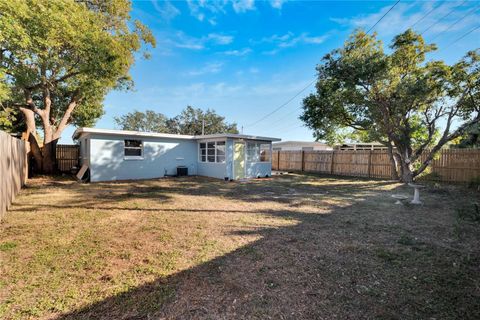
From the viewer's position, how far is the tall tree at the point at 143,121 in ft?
137

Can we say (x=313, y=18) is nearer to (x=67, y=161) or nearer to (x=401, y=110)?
(x=401, y=110)

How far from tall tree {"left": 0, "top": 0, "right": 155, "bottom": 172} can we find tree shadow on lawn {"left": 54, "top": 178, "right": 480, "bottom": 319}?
29.3 ft

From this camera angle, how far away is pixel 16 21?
686 cm

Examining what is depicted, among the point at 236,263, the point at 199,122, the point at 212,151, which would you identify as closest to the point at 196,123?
the point at 199,122

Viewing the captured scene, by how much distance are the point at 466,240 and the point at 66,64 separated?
553 inches

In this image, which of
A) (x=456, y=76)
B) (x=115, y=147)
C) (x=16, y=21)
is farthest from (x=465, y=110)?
(x=16, y=21)

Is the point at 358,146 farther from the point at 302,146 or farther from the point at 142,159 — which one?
the point at 142,159

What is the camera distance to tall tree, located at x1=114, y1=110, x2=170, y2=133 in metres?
41.8

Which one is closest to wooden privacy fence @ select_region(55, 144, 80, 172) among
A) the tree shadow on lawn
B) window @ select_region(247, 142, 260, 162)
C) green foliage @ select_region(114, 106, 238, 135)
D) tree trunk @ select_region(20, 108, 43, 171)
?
tree trunk @ select_region(20, 108, 43, 171)

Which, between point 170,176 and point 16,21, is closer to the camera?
point 16,21

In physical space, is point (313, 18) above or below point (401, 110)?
above

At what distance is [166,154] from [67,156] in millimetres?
6997

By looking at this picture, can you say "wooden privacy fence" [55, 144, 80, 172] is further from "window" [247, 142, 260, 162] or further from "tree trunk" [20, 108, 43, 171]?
"window" [247, 142, 260, 162]

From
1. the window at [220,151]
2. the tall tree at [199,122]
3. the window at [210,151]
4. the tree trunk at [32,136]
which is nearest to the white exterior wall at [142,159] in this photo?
the window at [210,151]
